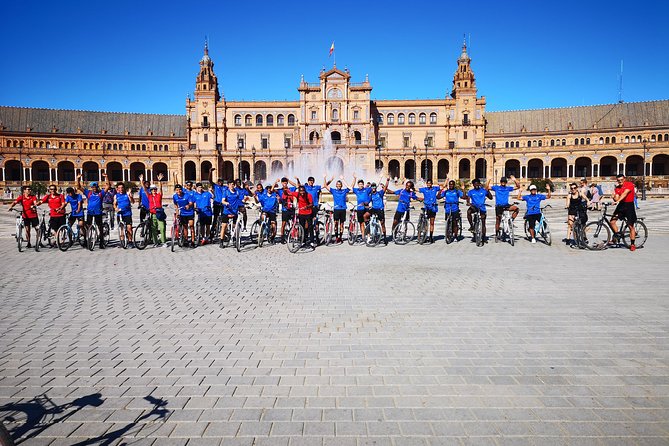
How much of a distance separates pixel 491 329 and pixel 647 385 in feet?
5.91

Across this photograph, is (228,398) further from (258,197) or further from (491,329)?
(258,197)

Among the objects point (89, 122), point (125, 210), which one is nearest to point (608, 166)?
point (125, 210)

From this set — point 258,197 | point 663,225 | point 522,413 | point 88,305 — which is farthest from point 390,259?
point 663,225

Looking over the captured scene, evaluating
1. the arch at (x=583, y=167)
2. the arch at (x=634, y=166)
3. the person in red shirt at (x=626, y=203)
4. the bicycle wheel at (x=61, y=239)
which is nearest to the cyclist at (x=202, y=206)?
the bicycle wheel at (x=61, y=239)

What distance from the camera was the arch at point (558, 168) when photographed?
78.2m

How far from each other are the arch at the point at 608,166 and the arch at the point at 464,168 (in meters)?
21.4

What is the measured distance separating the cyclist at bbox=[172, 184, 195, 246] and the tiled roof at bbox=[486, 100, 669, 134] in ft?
264

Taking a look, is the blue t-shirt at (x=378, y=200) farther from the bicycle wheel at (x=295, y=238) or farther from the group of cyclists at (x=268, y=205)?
the bicycle wheel at (x=295, y=238)

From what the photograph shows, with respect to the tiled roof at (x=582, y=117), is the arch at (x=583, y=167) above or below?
below

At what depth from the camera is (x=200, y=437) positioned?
10.8 ft

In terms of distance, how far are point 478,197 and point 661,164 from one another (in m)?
78.6

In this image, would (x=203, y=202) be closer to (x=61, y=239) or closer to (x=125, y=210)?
(x=125, y=210)

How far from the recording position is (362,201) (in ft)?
44.9

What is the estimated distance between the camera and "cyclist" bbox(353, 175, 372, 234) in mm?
13508
